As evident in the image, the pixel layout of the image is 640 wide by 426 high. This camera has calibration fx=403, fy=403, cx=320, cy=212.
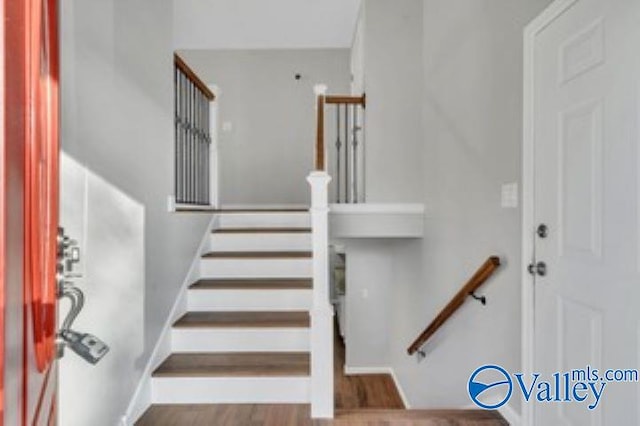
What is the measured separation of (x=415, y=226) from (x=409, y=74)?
5.08ft

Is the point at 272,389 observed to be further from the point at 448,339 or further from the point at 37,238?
the point at 37,238

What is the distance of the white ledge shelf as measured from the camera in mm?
3533

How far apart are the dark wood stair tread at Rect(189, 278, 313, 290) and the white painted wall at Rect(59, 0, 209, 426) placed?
502mm

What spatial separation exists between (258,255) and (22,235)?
302 cm

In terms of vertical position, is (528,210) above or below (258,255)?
above

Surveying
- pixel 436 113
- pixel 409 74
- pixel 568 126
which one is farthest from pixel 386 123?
pixel 568 126

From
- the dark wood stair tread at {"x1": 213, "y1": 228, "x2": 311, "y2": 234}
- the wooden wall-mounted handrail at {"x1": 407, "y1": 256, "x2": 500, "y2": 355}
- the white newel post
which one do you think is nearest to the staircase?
the dark wood stair tread at {"x1": 213, "y1": 228, "x2": 311, "y2": 234}

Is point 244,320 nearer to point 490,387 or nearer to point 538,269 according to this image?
point 490,387

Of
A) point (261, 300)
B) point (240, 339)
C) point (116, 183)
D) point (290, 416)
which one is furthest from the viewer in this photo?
point (261, 300)

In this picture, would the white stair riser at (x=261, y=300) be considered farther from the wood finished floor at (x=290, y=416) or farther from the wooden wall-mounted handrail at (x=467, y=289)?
the wooden wall-mounted handrail at (x=467, y=289)

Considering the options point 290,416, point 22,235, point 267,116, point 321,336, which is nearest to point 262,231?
point 321,336

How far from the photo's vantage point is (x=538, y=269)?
1785 mm

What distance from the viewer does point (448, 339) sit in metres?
2.81

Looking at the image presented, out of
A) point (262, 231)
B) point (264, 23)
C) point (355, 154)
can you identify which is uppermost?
point (264, 23)
